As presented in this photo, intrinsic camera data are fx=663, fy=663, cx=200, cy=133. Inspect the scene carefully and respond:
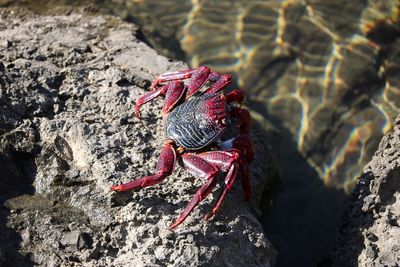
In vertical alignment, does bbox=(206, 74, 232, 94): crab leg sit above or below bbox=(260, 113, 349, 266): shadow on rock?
above

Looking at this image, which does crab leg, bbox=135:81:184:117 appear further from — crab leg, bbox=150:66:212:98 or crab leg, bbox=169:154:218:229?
crab leg, bbox=169:154:218:229

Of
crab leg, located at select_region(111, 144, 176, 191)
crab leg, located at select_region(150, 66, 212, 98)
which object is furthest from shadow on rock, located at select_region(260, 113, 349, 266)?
crab leg, located at select_region(111, 144, 176, 191)

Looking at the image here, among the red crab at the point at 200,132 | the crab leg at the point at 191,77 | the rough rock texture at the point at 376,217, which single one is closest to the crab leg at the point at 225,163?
the red crab at the point at 200,132

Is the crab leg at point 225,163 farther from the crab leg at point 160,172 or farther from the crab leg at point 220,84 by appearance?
the crab leg at point 220,84

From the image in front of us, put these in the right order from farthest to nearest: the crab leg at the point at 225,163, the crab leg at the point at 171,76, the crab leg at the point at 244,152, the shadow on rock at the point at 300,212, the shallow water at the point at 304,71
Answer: the shallow water at the point at 304,71 < the shadow on rock at the point at 300,212 < the crab leg at the point at 171,76 < the crab leg at the point at 244,152 < the crab leg at the point at 225,163

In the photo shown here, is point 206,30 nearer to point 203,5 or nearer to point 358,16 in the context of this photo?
point 203,5

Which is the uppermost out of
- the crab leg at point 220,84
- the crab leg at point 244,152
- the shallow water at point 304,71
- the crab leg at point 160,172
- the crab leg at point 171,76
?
the crab leg at point 171,76

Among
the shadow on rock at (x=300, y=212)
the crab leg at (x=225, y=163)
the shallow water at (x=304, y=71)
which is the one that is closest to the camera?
the crab leg at (x=225, y=163)
